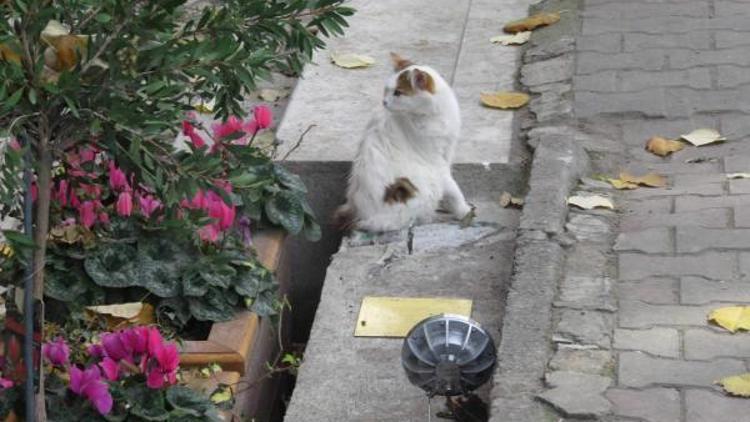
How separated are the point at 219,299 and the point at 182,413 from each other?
67cm

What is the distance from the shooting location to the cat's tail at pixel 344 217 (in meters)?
5.32

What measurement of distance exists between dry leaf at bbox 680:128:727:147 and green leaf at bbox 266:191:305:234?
166 cm

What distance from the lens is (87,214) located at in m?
4.47

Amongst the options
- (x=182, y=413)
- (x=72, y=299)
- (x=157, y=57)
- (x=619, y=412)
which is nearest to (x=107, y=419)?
(x=182, y=413)

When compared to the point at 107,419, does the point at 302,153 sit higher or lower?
lower

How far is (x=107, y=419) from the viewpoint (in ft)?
12.6

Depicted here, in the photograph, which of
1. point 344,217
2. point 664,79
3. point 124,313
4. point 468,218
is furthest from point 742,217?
point 124,313

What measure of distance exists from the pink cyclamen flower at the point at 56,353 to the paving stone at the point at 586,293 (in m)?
1.53

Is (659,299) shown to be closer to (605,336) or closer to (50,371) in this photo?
(605,336)

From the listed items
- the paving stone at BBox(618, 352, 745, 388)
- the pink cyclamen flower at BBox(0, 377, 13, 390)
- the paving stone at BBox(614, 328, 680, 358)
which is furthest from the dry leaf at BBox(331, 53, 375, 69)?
the pink cyclamen flower at BBox(0, 377, 13, 390)

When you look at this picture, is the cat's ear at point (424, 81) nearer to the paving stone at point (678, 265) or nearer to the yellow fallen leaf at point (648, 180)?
the yellow fallen leaf at point (648, 180)

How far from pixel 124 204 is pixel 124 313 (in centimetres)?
36

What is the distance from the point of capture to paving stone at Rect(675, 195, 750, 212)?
16.4 ft

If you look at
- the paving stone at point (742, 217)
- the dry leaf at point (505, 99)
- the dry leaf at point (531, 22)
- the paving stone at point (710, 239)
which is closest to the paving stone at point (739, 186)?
the paving stone at point (742, 217)
